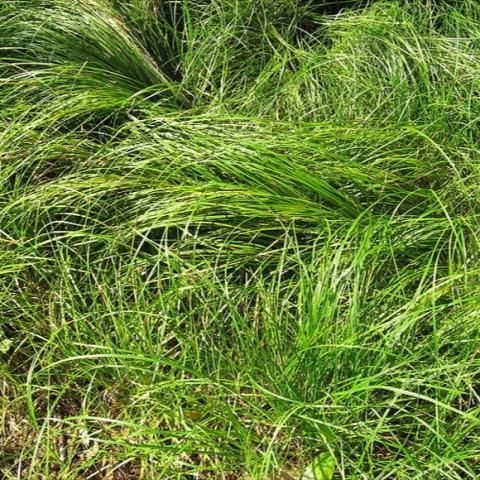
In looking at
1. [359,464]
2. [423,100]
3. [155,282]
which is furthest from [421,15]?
[359,464]

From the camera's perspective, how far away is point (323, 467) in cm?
162

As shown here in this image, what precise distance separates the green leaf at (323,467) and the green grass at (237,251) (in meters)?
0.02

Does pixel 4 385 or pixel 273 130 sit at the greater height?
pixel 273 130

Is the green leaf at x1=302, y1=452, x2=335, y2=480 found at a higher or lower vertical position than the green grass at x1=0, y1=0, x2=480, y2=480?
lower

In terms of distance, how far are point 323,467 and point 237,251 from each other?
665mm

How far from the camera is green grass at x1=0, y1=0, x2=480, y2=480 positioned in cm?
169

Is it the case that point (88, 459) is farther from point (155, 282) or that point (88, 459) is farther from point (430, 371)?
point (430, 371)

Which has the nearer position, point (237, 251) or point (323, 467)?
point (323, 467)

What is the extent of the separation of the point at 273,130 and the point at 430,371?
3.44 feet

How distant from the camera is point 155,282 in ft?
6.87

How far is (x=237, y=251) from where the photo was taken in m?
2.08

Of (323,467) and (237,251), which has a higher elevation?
(237,251)

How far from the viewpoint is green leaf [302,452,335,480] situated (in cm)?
162

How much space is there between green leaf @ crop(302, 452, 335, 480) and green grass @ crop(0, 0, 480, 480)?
0.02m
